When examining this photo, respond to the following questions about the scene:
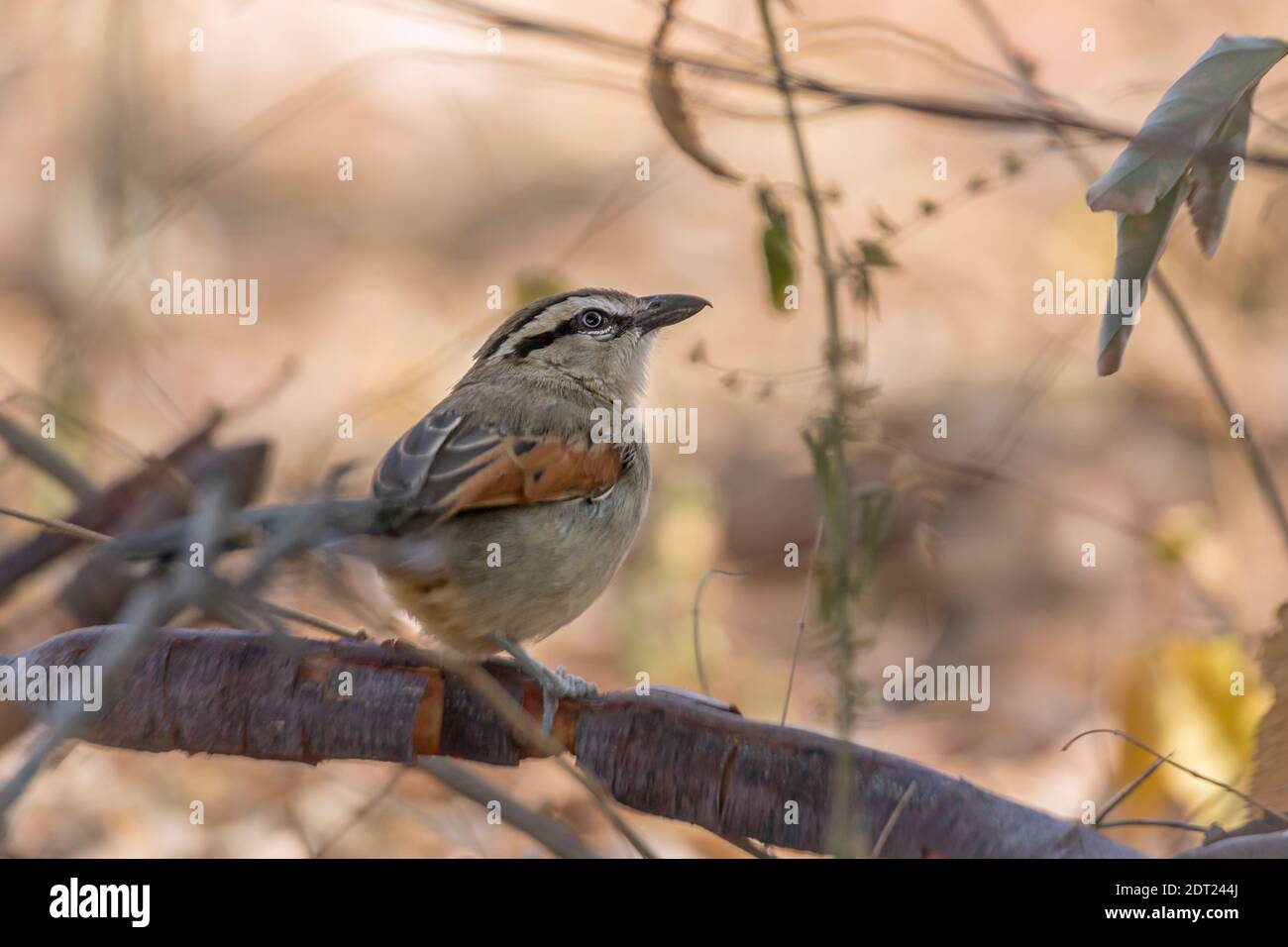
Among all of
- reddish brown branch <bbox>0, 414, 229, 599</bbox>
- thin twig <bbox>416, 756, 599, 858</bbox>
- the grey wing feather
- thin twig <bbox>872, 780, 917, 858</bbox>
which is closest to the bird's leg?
thin twig <bbox>416, 756, 599, 858</bbox>

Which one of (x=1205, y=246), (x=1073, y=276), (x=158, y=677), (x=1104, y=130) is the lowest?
(x=158, y=677)

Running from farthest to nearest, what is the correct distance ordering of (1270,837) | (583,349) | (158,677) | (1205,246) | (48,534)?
(583,349) < (48,534) < (1205,246) < (158,677) < (1270,837)

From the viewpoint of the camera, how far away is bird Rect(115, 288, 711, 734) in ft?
11.2

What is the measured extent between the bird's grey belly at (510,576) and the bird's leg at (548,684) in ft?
0.17

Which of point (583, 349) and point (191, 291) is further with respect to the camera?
point (191, 291)

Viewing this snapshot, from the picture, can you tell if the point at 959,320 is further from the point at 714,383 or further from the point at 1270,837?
the point at 1270,837

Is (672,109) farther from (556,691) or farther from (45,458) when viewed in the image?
(45,458)

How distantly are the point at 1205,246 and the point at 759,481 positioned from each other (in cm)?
557

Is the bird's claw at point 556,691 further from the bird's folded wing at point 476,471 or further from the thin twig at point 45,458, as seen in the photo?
the thin twig at point 45,458

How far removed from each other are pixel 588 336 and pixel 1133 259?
7.24 feet

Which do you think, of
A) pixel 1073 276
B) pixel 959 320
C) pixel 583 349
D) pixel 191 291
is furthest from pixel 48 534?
pixel 959 320

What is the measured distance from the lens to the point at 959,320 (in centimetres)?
933

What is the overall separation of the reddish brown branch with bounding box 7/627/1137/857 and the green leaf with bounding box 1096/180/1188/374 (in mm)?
867

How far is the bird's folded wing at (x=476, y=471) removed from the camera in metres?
3.44
